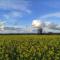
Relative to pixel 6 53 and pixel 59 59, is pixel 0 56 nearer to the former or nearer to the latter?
pixel 6 53

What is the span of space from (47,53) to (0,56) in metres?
2.62

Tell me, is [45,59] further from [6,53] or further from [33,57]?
[6,53]

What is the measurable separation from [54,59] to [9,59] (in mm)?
2494

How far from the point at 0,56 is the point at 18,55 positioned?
3.32 ft

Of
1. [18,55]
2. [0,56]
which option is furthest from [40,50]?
[0,56]

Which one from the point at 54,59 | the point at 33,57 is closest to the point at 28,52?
the point at 33,57

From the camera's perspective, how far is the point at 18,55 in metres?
14.6

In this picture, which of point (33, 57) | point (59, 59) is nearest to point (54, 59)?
point (59, 59)

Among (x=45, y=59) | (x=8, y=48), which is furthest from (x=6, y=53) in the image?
(x=45, y=59)

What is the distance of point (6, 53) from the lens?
1457cm

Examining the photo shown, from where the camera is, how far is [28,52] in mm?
14625

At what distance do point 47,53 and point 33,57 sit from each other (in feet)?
2.66

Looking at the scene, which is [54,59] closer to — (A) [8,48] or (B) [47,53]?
(B) [47,53]

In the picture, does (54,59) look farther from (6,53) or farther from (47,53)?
(6,53)
